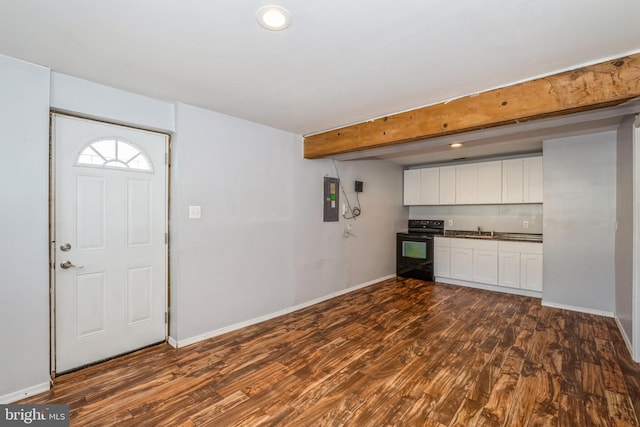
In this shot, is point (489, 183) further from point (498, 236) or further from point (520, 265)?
point (520, 265)

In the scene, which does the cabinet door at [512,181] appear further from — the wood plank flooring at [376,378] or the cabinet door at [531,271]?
the wood plank flooring at [376,378]

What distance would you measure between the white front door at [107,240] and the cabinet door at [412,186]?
14.8ft

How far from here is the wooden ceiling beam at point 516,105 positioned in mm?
1886

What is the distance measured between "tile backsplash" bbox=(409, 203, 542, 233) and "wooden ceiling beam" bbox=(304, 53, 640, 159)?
3.27 m

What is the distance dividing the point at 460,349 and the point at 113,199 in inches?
137

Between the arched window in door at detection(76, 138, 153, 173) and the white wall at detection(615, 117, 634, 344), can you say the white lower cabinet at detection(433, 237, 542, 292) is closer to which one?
the white wall at detection(615, 117, 634, 344)

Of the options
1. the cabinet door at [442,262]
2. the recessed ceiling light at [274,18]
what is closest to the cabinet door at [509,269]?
the cabinet door at [442,262]

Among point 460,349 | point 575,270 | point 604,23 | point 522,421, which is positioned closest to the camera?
point 604,23

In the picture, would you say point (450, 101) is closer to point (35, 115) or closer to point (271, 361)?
point (271, 361)

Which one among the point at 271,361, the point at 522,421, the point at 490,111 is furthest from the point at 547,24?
the point at 271,361

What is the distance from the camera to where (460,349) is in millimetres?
2760

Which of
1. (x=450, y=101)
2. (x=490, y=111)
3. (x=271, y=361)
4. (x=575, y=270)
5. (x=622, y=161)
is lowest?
(x=271, y=361)

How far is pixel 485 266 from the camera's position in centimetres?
482

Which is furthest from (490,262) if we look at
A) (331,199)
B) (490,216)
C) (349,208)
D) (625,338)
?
(331,199)
